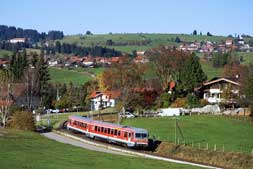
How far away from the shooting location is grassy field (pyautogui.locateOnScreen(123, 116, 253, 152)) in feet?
158

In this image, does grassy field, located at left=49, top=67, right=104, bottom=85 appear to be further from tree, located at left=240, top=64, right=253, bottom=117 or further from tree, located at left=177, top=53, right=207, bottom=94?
tree, located at left=240, top=64, right=253, bottom=117

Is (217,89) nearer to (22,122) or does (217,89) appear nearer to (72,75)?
(22,122)

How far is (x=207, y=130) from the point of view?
58125mm

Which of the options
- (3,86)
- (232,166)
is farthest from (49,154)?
(3,86)

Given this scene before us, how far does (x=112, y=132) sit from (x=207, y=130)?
11.9 meters

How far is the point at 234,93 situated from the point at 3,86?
117 feet

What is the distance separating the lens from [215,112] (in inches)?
3012

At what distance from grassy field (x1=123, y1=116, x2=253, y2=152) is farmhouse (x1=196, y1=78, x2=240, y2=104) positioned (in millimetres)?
18161

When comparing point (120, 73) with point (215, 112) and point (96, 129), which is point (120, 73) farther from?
point (96, 129)

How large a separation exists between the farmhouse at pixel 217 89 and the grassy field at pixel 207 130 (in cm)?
1816

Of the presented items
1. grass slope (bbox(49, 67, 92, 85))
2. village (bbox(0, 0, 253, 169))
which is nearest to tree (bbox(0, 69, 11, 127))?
village (bbox(0, 0, 253, 169))

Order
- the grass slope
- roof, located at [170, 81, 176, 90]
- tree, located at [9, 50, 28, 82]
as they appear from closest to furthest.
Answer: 1. roof, located at [170, 81, 176, 90]
2. tree, located at [9, 50, 28, 82]
3. the grass slope

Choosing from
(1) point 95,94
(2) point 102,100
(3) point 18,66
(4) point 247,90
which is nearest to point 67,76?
(3) point 18,66

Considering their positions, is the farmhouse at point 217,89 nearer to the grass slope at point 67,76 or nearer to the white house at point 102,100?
the white house at point 102,100
